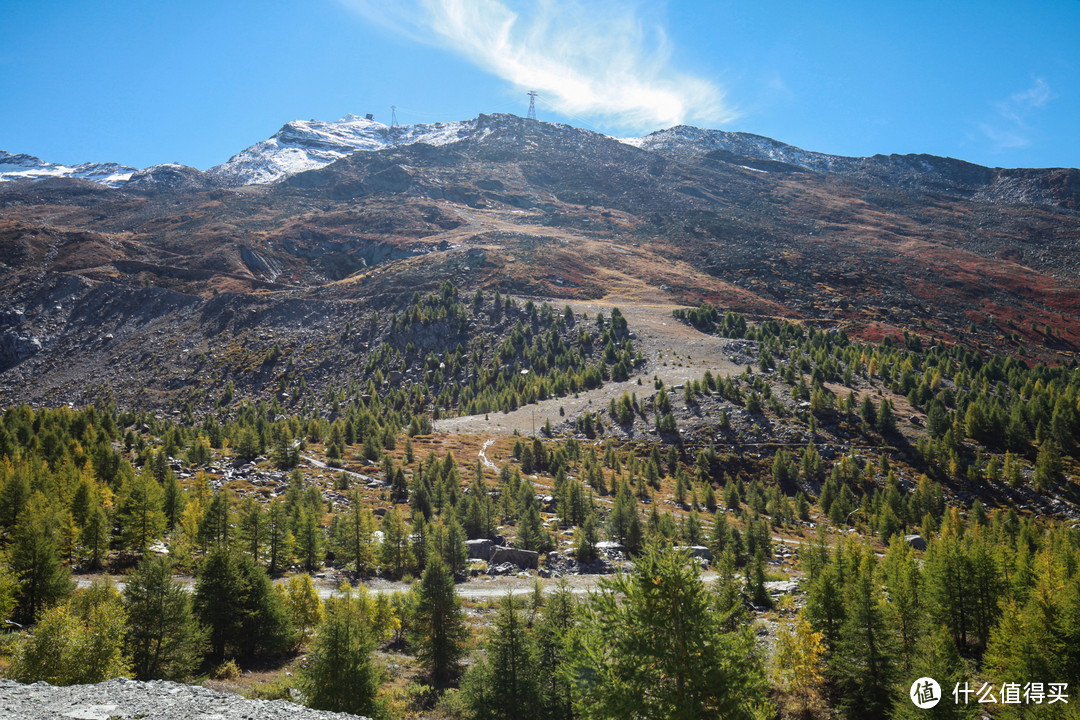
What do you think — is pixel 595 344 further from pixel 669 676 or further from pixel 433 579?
pixel 669 676

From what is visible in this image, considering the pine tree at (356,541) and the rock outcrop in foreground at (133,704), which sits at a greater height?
the rock outcrop in foreground at (133,704)

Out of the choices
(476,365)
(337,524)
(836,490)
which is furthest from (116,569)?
(476,365)

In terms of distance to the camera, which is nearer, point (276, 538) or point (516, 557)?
point (276, 538)

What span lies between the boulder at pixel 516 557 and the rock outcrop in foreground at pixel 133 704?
37.1 m

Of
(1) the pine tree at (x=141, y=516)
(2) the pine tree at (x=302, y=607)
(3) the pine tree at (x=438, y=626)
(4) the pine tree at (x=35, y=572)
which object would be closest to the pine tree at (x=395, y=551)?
(2) the pine tree at (x=302, y=607)

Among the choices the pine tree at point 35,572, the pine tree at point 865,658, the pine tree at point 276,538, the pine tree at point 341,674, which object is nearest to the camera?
the pine tree at point 341,674

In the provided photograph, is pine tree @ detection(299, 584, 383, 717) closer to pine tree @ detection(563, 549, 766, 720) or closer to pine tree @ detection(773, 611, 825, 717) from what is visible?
pine tree @ detection(563, 549, 766, 720)

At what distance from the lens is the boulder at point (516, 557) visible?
56.9 meters

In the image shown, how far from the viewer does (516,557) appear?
57.4 metres

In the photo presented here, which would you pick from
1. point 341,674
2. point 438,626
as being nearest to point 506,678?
point 341,674

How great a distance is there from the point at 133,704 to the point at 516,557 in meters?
41.3

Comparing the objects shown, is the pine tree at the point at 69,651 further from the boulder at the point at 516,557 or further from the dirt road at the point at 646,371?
the dirt road at the point at 646,371

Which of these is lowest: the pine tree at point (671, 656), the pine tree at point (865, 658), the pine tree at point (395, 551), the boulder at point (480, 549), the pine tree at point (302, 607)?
the boulder at point (480, 549)

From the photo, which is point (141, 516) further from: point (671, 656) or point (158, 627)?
point (671, 656)
